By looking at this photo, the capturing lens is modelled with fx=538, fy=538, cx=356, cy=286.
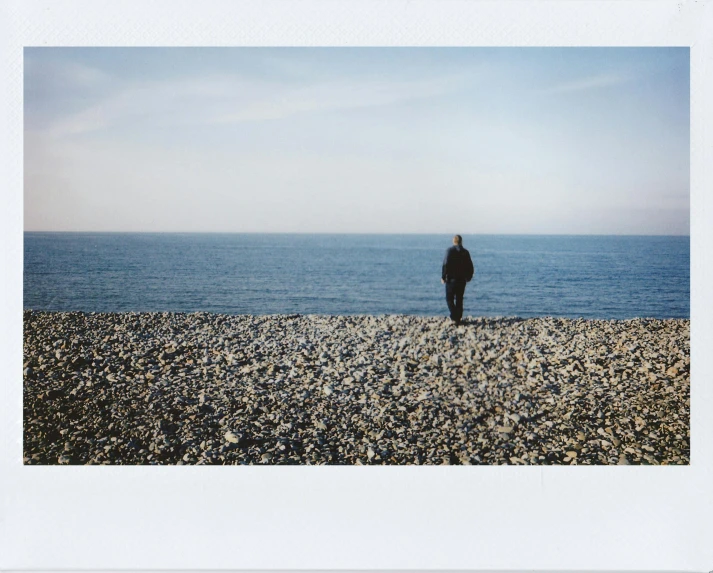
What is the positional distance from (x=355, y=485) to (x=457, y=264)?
117 inches

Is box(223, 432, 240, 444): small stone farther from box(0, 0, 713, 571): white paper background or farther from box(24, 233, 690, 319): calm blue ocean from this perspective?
box(24, 233, 690, 319): calm blue ocean

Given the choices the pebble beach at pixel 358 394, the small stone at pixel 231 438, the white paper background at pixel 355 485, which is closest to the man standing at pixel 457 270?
the pebble beach at pixel 358 394

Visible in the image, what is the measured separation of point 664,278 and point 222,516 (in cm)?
1684

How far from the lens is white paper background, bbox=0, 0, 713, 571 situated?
123 inches

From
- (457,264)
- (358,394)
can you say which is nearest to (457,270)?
(457,264)

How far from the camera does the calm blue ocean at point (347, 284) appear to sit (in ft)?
46.8

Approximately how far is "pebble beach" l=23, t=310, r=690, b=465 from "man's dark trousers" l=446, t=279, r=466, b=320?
193 mm

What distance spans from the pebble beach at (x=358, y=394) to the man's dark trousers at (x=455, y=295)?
0.19 meters

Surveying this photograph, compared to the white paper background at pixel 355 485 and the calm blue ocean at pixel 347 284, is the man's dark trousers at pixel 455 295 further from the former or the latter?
the calm blue ocean at pixel 347 284

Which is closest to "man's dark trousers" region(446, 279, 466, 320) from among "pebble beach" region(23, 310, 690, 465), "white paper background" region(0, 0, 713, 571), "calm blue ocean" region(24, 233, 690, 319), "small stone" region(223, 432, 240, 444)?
"pebble beach" region(23, 310, 690, 465)

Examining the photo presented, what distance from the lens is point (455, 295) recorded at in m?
5.94

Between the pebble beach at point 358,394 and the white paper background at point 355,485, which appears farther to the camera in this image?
the pebble beach at point 358,394

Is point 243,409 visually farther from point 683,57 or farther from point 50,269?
point 50,269
